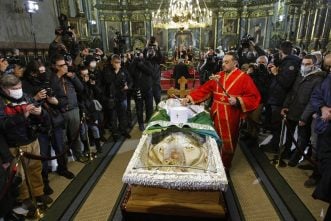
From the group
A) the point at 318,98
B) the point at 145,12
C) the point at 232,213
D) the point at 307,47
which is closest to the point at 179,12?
the point at 307,47

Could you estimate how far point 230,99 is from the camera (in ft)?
12.2

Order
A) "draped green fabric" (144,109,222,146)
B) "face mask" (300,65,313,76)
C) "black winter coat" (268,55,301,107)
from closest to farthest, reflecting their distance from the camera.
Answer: "draped green fabric" (144,109,222,146) → "face mask" (300,65,313,76) → "black winter coat" (268,55,301,107)

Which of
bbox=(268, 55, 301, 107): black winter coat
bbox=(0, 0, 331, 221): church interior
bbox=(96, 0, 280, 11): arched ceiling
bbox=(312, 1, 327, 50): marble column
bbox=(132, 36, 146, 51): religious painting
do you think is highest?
bbox=(96, 0, 280, 11): arched ceiling

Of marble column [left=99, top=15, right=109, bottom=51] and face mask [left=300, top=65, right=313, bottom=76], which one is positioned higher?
marble column [left=99, top=15, right=109, bottom=51]

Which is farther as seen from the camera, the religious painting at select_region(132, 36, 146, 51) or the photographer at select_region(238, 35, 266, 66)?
the religious painting at select_region(132, 36, 146, 51)

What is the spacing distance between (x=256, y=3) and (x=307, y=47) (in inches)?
342

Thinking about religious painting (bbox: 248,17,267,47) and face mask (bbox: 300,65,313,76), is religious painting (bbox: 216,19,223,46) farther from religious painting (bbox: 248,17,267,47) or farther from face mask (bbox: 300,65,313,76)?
face mask (bbox: 300,65,313,76)

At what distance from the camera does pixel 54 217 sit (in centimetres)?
312

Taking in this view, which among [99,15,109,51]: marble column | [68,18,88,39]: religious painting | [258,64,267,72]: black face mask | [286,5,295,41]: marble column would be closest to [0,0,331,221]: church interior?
[258,64,267,72]: black face mask

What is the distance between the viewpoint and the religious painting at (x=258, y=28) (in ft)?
59.5

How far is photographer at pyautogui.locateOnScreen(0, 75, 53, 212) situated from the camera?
2.72m

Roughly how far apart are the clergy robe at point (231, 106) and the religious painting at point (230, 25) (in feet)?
57.6

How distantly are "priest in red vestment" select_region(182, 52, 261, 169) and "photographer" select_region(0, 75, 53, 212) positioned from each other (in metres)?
2.28

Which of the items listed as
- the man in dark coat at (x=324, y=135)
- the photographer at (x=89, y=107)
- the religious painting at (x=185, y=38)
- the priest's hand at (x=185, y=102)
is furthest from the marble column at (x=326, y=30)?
the religious painting at (x=185, y=38)
